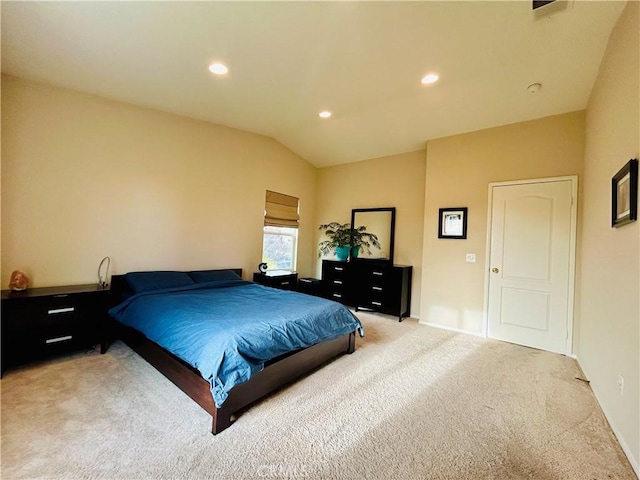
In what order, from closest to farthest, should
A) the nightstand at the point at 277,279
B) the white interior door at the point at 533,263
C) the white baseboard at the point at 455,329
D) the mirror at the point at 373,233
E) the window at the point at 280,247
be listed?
the white interior door at the point at 533,263 < the white baseboard at the point at 455,329 < the nightstand at the point at 277,279 < the mirror at the point at 373,233 < the window at the point at 280,247

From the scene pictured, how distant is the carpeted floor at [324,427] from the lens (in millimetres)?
1508

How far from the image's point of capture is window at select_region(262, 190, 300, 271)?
4.90 meters

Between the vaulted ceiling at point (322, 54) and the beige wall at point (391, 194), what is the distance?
45.0 inches

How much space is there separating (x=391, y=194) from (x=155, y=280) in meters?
3.71

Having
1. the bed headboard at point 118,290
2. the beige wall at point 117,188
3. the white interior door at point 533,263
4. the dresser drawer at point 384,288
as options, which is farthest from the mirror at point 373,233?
the bed headboard at point 118,290

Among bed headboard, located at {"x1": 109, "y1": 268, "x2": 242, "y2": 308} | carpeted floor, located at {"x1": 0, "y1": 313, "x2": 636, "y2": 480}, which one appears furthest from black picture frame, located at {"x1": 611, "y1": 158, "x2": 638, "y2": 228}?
bed headboard, located at {"x1": 109, "y1": 268, "x2": 242, "y2": 308}

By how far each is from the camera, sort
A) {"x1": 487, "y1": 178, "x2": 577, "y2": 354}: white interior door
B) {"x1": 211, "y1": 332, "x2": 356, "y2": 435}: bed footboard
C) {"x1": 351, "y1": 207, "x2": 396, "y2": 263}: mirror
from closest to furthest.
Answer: {"x1": 211, "y1": 332, "x2": 356, "y2": 435}: bed footboard, {"x1": 487, "y1": 178, "x2": 577, "y2": 354}: white interior door, {"x1": 351, "y1": 207, "x2": 396, "y2": 263}: mirror

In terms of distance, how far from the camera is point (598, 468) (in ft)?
5.22

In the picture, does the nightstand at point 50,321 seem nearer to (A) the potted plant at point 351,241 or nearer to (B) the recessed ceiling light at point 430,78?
(A) the potted plant at point 351,241

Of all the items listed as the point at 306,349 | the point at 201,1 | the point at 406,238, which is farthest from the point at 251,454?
the point at 406,238

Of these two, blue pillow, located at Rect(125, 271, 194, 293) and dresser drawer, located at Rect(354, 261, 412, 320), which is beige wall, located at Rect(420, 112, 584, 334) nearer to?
dresser drawer, located at Rect(354, 261, 412, 320)

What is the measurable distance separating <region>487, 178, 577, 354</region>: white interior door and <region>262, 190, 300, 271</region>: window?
3210 mm

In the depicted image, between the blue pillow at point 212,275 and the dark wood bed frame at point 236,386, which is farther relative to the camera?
the blue pillow at point 212,275

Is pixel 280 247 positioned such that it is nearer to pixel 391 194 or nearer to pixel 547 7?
pixel 391 194
